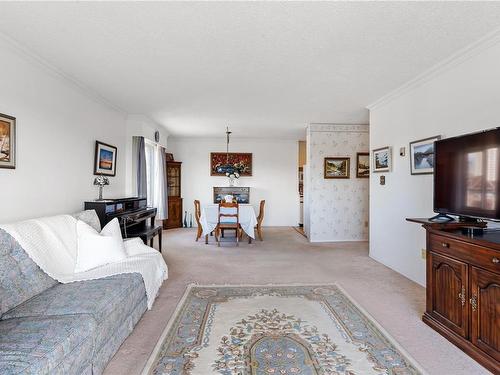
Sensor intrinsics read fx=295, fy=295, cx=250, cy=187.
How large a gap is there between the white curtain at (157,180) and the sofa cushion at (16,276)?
4.42 m

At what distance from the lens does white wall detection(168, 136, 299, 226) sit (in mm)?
8219

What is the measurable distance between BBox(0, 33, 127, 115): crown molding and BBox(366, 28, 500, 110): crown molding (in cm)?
400

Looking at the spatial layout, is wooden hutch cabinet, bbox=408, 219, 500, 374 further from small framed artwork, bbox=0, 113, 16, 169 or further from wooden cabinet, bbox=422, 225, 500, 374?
small framed artwork, bbox=0, 113, 16, 169

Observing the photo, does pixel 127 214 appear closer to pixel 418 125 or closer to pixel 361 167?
pixel 418 125

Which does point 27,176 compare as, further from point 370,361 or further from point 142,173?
point 370,361

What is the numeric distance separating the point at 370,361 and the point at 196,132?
618cm

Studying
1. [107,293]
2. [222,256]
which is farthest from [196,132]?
[107,293]

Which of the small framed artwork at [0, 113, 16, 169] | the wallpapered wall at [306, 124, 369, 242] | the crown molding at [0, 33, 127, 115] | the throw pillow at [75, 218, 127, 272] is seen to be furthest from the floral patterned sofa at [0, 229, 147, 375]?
the wallpapered wall at [306, 124, 369, 242]

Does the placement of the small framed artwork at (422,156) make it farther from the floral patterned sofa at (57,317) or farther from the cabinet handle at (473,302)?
the floral patterned sofa at (57,317)

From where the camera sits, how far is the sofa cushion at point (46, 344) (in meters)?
1.30

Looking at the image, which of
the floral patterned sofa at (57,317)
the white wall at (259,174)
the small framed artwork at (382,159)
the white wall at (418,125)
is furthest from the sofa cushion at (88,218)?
the white wall at (259,174)

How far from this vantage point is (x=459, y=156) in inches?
92.0

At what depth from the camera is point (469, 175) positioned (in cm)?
223

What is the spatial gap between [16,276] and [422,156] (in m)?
3.99
